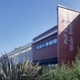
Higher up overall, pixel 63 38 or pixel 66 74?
pixel 63 38

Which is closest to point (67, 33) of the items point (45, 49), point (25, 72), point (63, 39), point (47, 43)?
point (63, 39)

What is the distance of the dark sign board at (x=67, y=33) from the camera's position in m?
28.4

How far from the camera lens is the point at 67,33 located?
2914 cm

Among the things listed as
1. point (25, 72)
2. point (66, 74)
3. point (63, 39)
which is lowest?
point (66, 74)

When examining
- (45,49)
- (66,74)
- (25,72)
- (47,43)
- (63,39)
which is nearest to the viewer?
(66,74)

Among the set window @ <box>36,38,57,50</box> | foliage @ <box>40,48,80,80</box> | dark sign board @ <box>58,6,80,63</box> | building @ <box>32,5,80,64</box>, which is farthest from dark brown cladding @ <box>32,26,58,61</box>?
foliage @ <box>40,48,80,80</box>

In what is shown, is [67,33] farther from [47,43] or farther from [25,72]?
[25,72]

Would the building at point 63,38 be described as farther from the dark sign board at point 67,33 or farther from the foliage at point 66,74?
the foliage at point 66,74

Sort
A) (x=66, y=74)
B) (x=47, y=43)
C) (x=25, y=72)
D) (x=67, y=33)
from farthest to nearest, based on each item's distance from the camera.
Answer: (x=47, y=43) → (x=67, y=33) → (x=25, y=72) → (x=66, y=74)

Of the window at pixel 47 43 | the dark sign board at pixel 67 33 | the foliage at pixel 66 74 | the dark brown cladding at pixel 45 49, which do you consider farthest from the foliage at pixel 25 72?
the window at pixel 47 43

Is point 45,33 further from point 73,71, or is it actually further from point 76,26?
point 73,71

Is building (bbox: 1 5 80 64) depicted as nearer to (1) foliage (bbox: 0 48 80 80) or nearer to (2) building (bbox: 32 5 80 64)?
(2) building (bbox: 32 5 80 64)

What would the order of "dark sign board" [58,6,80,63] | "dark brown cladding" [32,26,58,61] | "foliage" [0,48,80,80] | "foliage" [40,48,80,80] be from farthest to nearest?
"dark brown cladding" [32,26,58,61] → "dark sign board" [58,6,80,63] → "foliage" [0,48,80,80] → "foliage" [40,48,80,80]

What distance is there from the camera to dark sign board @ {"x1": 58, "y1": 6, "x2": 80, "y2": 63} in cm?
2839
